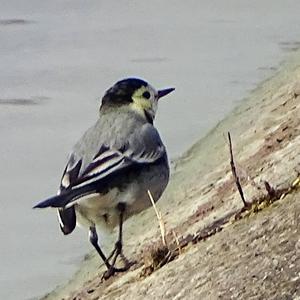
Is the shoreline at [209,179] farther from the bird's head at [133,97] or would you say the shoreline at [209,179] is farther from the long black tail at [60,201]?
the bird's head at [133,97]

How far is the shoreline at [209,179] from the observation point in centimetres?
894

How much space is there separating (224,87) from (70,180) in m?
5.18

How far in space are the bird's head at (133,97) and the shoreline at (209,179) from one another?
71 centimetres

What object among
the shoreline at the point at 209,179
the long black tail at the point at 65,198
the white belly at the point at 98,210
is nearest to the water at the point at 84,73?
the shoreline at the point at 209,179

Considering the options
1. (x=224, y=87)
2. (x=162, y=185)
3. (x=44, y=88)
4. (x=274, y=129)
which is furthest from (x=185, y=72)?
(x=162, y=185)

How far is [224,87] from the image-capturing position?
43.4 feet

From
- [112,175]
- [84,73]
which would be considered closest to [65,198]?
[112,175]

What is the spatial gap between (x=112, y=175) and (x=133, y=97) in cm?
123

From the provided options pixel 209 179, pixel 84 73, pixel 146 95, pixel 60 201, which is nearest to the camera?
pixel 60 201

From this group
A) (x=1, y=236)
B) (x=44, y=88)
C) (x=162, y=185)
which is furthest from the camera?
(x=44, y=88)

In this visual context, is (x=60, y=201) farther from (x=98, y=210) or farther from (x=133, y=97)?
(x=133, y=97)

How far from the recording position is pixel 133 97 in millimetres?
9438

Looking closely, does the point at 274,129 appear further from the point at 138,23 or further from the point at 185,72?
the point at 138,23

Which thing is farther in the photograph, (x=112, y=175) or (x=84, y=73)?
(x=84, y=73)
